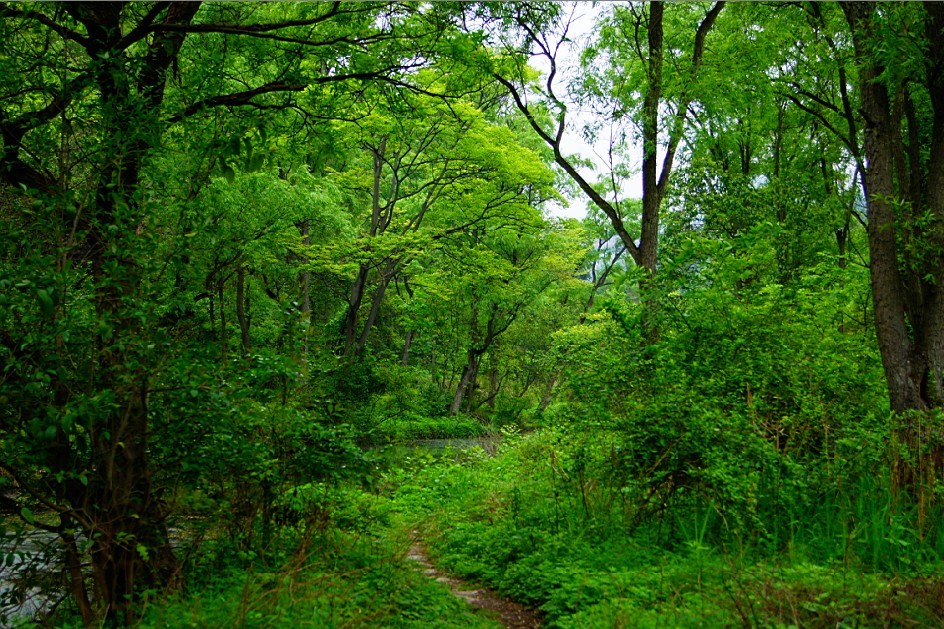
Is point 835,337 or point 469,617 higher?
point 835,337

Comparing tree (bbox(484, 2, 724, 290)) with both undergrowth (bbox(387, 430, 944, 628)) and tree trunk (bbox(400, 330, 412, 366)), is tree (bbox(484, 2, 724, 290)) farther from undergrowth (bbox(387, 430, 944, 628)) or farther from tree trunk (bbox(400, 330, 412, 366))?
tree trunk (bbox(400, 330, 412, 366))

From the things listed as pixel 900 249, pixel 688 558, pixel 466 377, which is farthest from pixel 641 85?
pixel 466 377

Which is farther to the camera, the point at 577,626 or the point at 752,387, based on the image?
the point at 752,387

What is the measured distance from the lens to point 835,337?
29.6 ft

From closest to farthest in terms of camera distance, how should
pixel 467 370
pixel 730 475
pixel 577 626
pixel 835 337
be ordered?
1. pixel 577 626
2. pixel 730 475
3. pixel 835 337
4. pixel 467 370

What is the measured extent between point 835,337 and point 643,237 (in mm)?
3762

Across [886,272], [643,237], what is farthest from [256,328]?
[886,272]

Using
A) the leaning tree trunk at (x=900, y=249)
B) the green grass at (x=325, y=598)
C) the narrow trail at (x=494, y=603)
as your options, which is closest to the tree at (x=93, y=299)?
the green grass at (x=325, y=598)

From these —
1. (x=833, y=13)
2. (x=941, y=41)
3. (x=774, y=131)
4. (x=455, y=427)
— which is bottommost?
(x=455, y=427)

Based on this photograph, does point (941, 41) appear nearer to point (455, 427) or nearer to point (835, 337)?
point (835, 337)

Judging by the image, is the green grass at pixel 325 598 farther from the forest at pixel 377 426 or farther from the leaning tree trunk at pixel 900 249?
the leaning tree trunk at pixel 900 249

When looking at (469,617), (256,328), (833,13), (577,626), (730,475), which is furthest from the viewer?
(256,328)

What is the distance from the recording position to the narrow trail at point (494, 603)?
460 cm

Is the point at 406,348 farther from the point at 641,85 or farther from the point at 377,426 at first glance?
the point at 377,426
